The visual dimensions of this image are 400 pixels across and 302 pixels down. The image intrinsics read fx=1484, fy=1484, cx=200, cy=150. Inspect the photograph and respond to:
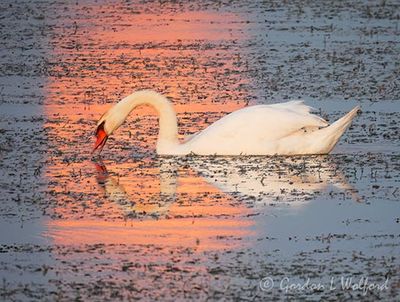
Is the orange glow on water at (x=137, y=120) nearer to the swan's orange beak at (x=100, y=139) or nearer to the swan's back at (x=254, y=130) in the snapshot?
the swan's orange beak at (x=100, y=139)

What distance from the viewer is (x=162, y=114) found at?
14.6 m

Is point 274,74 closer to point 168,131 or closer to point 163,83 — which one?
point 163,83

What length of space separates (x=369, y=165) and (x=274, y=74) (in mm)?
5626

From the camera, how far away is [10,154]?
14.1 metres

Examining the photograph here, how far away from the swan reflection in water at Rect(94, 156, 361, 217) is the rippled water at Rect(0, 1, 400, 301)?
0.03 m

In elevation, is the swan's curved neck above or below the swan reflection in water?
above

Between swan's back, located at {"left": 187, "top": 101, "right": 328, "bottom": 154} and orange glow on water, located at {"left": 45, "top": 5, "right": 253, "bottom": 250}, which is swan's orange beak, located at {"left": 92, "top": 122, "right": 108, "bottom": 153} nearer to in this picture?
orange glow on water, located at {"left": 45, "top": 5, "right": 253, "bottom": 250}

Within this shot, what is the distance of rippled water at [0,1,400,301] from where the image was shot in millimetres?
9742

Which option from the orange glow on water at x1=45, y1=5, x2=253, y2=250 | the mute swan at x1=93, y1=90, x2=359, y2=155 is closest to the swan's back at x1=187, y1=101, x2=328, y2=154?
the mute swan at x1=93, y1=90, x2=359, y2=155

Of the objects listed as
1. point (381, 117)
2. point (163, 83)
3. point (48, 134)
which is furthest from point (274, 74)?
point (48, 134)

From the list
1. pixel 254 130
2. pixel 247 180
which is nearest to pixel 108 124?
pixel 254 130

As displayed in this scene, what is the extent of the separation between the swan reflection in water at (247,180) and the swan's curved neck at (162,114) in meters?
0.19

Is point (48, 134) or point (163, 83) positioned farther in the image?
point (163, 83)

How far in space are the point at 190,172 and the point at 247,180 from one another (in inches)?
29.7
